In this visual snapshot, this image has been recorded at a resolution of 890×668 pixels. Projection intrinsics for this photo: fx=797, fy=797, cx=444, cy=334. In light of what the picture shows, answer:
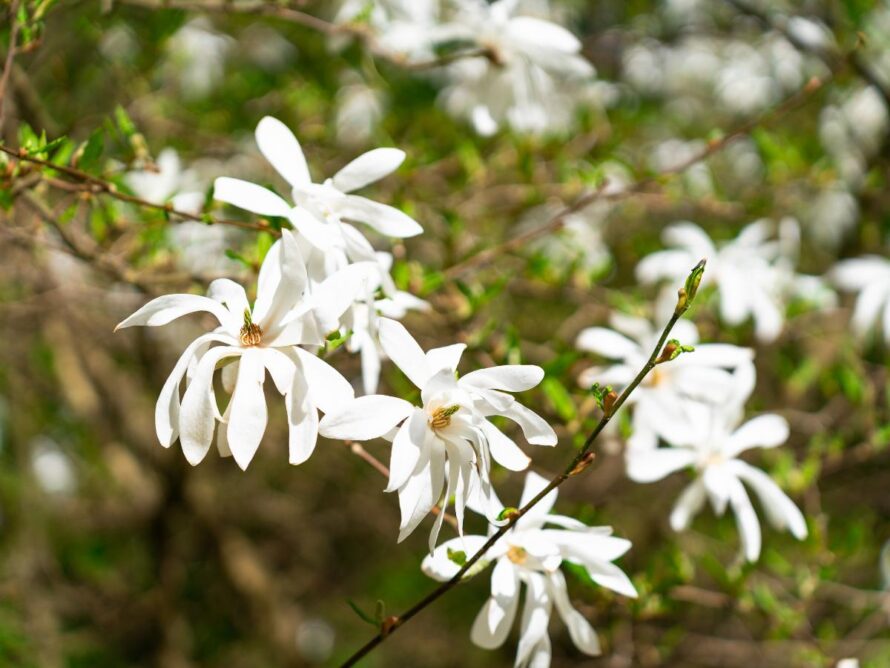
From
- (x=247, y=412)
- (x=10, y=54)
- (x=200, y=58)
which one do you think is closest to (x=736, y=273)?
(x=247, y=412)

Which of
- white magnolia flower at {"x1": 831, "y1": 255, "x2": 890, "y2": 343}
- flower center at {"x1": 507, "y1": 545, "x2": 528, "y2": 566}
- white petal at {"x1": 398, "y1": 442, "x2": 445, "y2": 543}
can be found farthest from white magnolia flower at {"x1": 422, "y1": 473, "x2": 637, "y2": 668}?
white magnolia flower at {"x1": 831, "y1": 255, "x2": 890, "y2": 343}

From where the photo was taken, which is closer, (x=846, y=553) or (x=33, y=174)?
(x=33, y=174)

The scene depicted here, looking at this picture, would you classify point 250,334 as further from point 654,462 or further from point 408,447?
point 654,462

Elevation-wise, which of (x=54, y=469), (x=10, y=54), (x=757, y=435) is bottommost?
(x=54, y=469)

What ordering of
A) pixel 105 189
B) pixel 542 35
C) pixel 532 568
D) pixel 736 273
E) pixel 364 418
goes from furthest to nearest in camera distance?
pixel 736 273 < pixel 542 35 < pixel 105 189 < pixel 532 568 < pixel 364 418

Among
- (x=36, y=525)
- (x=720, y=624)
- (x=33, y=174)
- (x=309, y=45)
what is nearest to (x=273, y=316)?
(x=33, y=174)

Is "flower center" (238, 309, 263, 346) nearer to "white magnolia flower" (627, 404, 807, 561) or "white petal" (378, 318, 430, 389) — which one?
"white petal" (378, 318, 430, 389)

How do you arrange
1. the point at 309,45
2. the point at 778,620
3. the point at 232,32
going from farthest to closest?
1. the point at 232,32
2. the point at 309,45
3. the point at 778,620

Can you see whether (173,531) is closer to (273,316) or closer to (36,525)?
(36,525)
